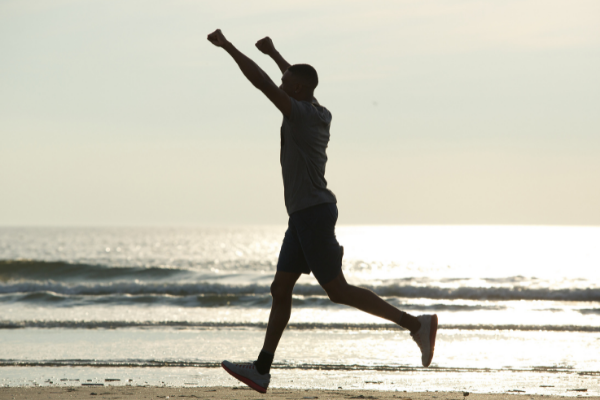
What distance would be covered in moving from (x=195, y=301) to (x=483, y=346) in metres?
7.68

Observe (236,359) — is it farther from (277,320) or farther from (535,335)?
(535,335)

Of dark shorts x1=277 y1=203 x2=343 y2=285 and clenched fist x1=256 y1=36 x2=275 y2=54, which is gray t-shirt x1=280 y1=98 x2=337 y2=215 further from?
clenched fist x1=256 y1=36 x2=275 y2=54

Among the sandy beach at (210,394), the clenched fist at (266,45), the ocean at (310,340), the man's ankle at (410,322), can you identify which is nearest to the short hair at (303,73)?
the clenched fist at (266,45)

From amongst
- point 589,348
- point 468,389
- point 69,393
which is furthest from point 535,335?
point 69,393

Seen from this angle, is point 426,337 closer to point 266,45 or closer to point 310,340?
point 266,45

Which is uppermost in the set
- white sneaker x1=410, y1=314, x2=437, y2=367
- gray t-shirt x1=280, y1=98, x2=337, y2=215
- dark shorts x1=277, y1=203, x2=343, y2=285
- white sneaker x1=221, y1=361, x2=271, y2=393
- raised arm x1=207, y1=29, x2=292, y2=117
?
raised arm x1=207, y1=29, x2=292, y2=117

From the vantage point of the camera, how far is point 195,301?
45.0ft

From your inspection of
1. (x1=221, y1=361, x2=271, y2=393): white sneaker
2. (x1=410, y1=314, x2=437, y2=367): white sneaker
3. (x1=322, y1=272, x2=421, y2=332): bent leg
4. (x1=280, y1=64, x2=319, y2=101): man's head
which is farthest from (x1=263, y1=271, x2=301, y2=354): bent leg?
(x1=280, y1=64, x2=319, y2=101): man's head

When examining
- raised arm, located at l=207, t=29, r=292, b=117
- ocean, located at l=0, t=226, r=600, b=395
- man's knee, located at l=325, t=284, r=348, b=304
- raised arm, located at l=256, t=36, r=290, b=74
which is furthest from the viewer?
ocean, located at l=0, t=226, r=600, b=395

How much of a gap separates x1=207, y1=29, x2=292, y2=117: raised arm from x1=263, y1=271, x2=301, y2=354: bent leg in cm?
117

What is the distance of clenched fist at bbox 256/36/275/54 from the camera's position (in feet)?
13.9

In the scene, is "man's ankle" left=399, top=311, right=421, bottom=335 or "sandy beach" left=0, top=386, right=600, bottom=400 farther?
"sandy beach" left=0, top=386, right=600, bottom=400

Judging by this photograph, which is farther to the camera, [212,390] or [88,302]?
[88,302]

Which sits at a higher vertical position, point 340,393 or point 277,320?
point 277,320
